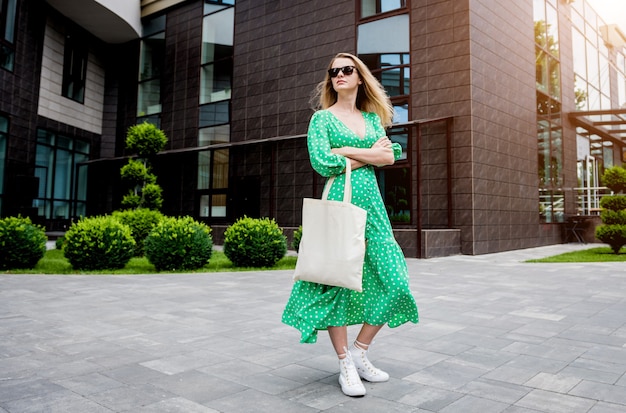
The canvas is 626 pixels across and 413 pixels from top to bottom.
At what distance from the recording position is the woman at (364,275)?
2.56 m

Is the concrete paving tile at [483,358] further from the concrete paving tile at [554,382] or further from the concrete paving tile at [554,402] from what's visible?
the concrete paving tile at [554,402]

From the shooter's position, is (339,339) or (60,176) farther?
(60,176)

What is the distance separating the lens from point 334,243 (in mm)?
2434

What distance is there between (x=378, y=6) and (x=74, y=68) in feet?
43.8

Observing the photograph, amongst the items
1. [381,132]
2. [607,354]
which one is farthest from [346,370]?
[607,354]

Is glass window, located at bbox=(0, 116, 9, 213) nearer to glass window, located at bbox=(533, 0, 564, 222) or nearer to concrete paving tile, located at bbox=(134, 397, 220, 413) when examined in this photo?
concrete paving tile, located at bbox=(134, 397, 220, 413)

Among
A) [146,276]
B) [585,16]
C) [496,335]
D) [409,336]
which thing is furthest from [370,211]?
[585,16]

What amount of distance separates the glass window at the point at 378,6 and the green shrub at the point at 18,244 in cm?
1083

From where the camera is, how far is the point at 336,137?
271 centimetres

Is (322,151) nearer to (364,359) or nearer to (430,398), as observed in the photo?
(364,359)

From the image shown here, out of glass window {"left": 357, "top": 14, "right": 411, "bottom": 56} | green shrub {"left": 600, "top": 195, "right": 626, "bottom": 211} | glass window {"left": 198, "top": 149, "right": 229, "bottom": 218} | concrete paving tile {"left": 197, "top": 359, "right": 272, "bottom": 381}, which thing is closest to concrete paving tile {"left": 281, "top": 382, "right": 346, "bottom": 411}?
concrete paving tile {"left": 197, "top": 359, "right": 272, "bottom": 381}

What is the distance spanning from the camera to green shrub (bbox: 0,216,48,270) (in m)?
8.48

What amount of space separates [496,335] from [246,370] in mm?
2134

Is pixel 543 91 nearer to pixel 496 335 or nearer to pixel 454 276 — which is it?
pixel 454 276
